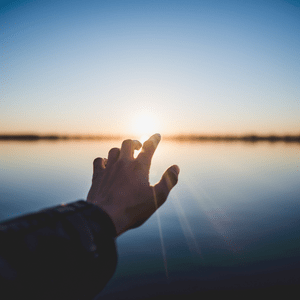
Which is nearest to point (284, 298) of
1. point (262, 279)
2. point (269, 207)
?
point (262, 279)

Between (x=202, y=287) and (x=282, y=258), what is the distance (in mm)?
1555

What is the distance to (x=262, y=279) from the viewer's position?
297cm

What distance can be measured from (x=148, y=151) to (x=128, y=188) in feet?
1.42

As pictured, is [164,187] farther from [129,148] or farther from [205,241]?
[205,241]

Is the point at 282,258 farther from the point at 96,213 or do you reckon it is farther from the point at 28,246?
the point at 28,246

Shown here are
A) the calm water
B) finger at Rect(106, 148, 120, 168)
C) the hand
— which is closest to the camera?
the hand

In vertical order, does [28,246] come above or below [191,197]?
above

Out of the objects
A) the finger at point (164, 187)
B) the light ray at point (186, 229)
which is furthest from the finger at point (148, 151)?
the light ray at point (186, 229)

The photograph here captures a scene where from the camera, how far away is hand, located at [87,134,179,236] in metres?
1.35

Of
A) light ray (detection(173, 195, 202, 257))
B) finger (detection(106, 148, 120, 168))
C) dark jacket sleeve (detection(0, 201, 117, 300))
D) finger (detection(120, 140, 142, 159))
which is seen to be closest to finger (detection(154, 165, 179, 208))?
finger (detection(120, 140, 142, 159))

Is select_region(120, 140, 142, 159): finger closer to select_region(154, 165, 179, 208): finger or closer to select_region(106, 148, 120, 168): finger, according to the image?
select_region(106, 148, 120, 168): finger

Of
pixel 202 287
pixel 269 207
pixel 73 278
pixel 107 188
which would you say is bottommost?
pixel 269 207

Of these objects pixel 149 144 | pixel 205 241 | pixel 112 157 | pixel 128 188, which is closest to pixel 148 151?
pixel 149 144

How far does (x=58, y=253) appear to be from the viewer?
0.70 metres
